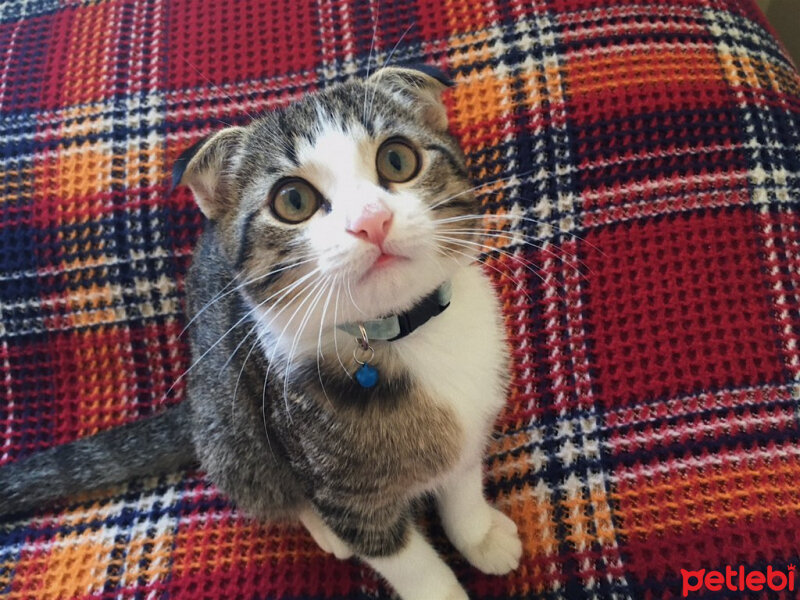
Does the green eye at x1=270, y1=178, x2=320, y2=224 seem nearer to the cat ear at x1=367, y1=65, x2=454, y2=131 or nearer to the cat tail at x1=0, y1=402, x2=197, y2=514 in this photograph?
the cat ear at x1=367, y1=65, x2=454, y2=131

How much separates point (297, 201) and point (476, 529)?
20.1 inches

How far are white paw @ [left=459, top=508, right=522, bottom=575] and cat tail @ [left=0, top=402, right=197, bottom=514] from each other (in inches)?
19.0

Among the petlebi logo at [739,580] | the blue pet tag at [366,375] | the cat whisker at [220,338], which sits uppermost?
the cat whisker at [220,338]

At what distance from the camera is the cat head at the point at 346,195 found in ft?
1.96

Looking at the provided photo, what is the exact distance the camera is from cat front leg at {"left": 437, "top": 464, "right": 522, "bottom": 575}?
0.84 meters

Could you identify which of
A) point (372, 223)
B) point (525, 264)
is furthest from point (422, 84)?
point (525, 264)

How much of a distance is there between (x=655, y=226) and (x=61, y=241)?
102cm

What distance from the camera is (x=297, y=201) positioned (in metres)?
0.66

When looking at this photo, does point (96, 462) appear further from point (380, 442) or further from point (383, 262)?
point (383, 262)

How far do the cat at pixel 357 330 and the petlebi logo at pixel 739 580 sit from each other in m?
0.23

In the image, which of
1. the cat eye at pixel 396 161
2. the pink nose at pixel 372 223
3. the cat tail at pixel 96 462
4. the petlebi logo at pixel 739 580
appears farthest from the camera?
the cat tail at pixel 96 462

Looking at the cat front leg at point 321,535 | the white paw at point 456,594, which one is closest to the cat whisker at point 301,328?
the cat front leg at point 321,535

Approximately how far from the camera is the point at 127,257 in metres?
1.09

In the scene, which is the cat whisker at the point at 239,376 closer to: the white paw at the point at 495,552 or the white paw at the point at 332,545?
the white paw at the point at 332,545
